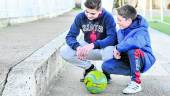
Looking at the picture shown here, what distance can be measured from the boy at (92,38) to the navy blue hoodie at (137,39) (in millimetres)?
241

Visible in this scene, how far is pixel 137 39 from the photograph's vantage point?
677cm

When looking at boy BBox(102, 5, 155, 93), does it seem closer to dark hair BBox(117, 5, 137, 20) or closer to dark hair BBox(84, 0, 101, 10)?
dark hair BBox(117, 5, 137, 20)

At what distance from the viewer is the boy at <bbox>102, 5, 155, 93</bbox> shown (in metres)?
6.74

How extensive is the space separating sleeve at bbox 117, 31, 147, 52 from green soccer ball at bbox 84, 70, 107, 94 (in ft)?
1.46

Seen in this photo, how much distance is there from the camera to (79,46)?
7258 millimetres

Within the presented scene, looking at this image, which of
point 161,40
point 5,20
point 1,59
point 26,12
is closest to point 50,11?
point 26,12

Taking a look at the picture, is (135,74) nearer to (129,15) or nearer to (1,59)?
(129,15)

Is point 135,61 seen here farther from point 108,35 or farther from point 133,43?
point 108,35

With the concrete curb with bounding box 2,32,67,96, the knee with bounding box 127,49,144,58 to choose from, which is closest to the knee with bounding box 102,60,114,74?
the knee with bounding box 127,49,144,58

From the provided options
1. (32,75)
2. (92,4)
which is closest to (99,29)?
(92,4)

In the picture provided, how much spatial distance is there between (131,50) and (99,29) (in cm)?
74

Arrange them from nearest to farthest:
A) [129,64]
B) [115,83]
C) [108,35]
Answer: [129,64], [108,35], [115,83]

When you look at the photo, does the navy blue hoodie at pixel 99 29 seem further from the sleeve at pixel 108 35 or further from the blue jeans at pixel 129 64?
the blue jeans at pixel 129 64

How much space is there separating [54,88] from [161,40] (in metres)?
7.84
